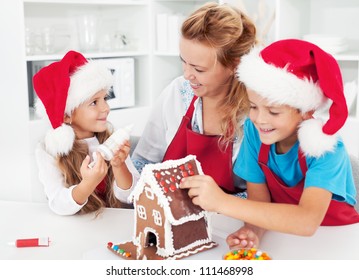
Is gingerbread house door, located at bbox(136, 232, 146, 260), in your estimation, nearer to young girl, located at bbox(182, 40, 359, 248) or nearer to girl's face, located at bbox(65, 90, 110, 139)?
young girl, located at bbox(182, 40, 359, 248)

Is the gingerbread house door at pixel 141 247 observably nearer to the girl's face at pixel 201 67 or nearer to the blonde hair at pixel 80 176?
the blonde hair at pixel 80 176

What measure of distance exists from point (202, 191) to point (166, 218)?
95 mm

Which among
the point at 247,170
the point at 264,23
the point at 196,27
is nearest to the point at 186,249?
the point at 247,170

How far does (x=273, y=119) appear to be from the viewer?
1.21 meters

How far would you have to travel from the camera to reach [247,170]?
136cm

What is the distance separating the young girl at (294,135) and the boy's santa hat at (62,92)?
467 mm

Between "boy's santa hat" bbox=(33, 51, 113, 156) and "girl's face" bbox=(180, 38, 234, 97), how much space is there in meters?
0.28

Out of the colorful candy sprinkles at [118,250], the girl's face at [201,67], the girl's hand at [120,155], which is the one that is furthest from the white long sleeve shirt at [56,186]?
the girl's face at [201,67]

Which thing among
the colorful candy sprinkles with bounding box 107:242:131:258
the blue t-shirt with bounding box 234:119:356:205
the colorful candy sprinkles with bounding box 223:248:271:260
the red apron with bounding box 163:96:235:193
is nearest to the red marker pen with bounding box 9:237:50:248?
the colorful candy sprinkles with bounding box 107:242:131:258

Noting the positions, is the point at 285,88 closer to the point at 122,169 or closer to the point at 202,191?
the point at 202,191

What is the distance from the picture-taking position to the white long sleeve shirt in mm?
1320

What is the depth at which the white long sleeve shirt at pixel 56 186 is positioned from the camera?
1320mm

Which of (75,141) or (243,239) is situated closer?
(243,239)

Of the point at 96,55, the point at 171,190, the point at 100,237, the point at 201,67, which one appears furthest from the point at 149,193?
the point at 96,55
